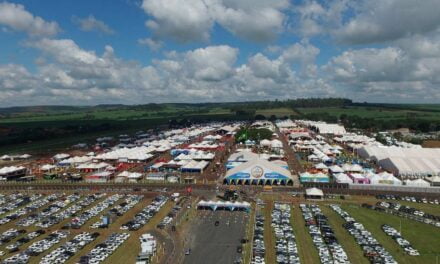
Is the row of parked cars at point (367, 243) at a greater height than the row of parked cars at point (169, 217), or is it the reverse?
the row of parked cars at point (367, 243)

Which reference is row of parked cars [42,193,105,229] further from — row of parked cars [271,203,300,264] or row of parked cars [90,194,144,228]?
row of parked cars [271,203,300,264]

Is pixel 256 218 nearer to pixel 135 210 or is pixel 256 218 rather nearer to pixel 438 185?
pixel 135 210

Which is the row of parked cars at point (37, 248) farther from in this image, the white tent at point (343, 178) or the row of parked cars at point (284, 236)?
the white tent at point (343, 178)

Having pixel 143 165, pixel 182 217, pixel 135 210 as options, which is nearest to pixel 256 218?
pixel 182 217

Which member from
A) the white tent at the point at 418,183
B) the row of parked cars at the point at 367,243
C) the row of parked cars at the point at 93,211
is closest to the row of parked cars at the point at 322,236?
the row of parked cars at the point at 367,243

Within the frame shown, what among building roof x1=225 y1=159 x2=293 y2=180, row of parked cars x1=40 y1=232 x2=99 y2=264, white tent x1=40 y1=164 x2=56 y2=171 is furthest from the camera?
white tent x1=40 y1=164 x2=56 y2=171

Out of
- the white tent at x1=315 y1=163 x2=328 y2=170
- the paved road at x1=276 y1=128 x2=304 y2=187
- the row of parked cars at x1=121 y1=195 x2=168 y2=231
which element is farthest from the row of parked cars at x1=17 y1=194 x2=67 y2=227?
the white tent at x1=315 y1=163 x2=328 y2=170
